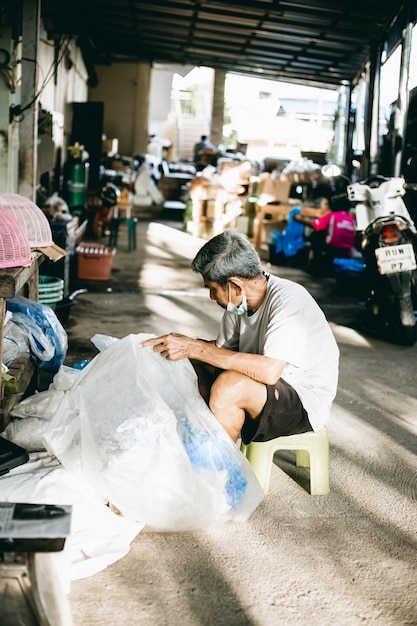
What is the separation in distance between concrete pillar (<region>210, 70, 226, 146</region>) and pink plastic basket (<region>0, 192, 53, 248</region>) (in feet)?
62.4

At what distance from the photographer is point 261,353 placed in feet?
11.2

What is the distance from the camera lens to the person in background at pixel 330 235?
1028 cm

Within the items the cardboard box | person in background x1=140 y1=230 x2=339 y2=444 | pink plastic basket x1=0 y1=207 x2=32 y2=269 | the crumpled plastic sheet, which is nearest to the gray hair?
person in background x1=140 y1=230 x2=339 y2=444

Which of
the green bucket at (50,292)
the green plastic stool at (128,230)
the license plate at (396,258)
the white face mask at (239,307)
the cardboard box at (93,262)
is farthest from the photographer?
the green plastic stool at (128,230)

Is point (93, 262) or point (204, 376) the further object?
point (93, 262)

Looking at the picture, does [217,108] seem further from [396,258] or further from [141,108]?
[396,258]

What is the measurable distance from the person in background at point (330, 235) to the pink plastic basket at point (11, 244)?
6.90 meters

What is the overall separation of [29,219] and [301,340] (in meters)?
2.03

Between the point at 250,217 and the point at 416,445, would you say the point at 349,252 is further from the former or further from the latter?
the point at 416,445

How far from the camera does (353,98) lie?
17.0 m

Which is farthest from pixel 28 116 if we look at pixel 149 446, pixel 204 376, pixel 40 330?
pixel 149 446

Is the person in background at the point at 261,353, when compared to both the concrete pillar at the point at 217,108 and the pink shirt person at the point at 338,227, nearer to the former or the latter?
the pink shirt person at the point at 338,227

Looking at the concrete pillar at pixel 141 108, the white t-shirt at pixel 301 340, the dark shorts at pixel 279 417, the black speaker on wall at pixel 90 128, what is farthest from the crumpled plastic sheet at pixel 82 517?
the concrete pillar at pixel 141 108

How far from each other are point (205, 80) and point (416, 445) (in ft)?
100
